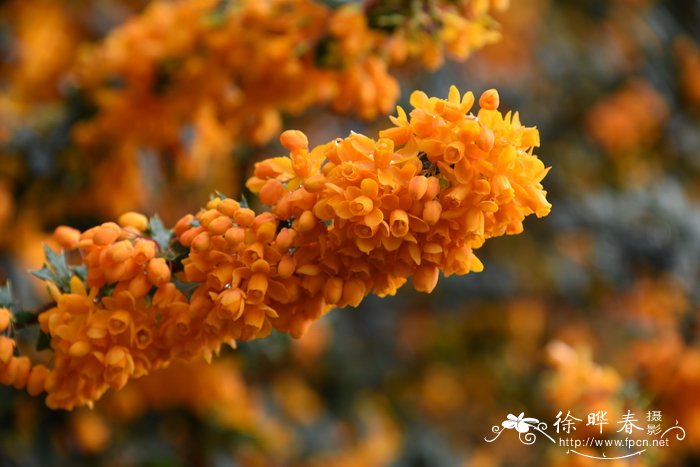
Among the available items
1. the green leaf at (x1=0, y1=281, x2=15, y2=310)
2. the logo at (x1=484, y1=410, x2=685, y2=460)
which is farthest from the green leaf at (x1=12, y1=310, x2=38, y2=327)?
the logo at (x1=484, y1=410, x2=685, y2=460)

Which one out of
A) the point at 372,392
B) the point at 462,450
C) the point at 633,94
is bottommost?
the point at 462,450

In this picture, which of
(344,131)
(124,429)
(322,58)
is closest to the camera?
(322,58)

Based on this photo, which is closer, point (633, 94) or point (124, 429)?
point (124, 429)

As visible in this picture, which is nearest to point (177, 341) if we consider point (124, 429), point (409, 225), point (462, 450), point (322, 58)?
point (409, 225)

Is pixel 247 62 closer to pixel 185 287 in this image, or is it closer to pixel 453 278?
pixel 185 287

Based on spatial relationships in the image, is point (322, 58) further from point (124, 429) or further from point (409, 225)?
point (124, 429)

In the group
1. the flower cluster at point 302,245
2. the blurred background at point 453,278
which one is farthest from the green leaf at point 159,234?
the blurred background at point 453,278

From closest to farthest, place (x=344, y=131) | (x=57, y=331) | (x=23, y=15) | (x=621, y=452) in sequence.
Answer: (x=57, y=331) → (x=621, y=452) → (x=23, y=15) → (x=344, y=131)

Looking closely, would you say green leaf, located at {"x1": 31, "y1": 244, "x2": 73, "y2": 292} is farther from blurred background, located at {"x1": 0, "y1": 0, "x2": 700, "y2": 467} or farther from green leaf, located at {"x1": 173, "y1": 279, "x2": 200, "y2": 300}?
blurred background, located at {"x1": 0, "y1": 0, "x2": 700, "y2": 467}
